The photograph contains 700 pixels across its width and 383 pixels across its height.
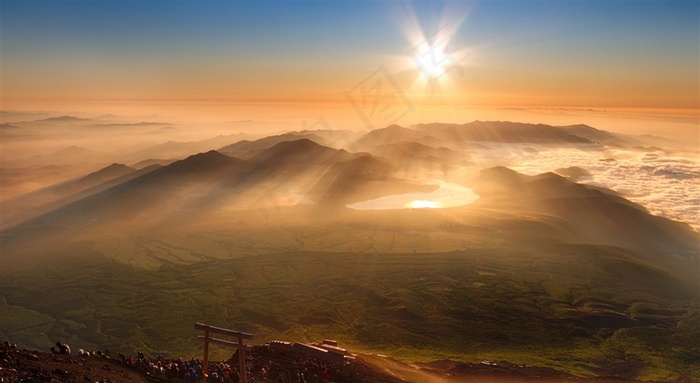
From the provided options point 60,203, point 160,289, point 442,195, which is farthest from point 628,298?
point 60,203

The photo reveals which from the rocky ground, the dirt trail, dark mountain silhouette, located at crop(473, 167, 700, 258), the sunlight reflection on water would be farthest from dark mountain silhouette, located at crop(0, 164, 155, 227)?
the rocky ground

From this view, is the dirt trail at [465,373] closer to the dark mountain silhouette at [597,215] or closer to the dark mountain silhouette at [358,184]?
the dark mountain silhouette at [597,215]

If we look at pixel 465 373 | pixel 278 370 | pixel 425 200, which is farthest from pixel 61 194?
pixel 278 370

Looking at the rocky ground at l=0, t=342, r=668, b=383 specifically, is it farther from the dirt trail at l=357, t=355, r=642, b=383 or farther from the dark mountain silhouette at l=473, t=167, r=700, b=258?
the dark mountain silhouette at l=473, t=167, r=700, b=258

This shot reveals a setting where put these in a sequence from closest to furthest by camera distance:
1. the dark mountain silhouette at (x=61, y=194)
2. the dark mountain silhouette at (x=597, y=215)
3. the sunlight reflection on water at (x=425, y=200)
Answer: the dark mountain silhouette at (x=597, y=215)
the dark mountain silhouette at (x=61, y=194)
the sunlight reflection on water at (x=425, y=200)

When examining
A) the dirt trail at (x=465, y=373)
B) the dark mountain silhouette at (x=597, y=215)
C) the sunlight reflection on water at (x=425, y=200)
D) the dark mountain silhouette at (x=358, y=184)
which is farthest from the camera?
the dark mountain silhouette at (x=358, y=184)

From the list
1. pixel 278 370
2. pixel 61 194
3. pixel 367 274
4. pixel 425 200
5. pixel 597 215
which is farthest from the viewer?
pixel 61 194

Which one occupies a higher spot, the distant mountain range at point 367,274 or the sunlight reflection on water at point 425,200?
the sunlight reflection on water at point 425,200

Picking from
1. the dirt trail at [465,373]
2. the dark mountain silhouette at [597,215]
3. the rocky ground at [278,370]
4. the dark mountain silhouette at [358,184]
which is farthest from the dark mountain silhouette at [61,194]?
the rocky ground at [278,370]

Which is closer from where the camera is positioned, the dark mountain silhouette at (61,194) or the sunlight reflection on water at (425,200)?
the dark mountain silhouette at (61,194)

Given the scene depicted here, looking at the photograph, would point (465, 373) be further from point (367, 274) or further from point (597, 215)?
point (597, 215)
